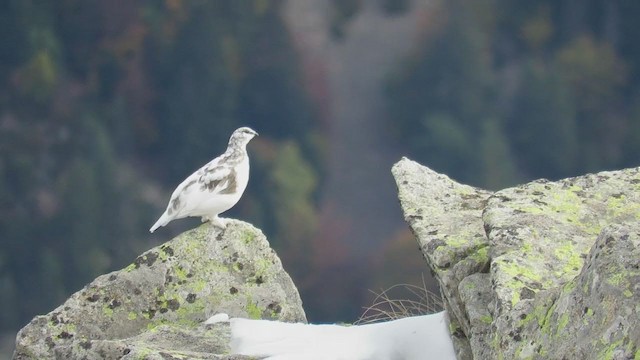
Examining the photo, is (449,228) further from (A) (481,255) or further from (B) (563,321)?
(B) (563,321)

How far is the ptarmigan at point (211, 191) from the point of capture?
9.52m

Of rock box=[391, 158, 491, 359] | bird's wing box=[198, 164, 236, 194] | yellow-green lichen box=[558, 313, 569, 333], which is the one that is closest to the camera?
yellow-green lichen box=[558, 313, 569, 333]

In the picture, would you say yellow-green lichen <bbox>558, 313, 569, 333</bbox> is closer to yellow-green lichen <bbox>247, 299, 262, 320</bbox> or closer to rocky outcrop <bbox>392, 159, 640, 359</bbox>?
rocky outcrop <bbox>392, 159, 640, 359</bbox>

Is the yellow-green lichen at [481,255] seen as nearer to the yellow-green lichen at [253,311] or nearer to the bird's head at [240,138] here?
the yellow-green lichen at [253,311]

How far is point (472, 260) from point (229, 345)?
1619 mm

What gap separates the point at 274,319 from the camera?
884 cm

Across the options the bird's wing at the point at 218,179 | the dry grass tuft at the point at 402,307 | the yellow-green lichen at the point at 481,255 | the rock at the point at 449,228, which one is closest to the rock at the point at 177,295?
the bird's wing at the point at 218,179

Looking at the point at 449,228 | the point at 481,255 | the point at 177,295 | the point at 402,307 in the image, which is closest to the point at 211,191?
the point at 177,295

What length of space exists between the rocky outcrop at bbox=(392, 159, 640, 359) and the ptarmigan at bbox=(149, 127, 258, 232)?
137 cm

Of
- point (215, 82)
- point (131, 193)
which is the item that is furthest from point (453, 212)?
point (215, 82)

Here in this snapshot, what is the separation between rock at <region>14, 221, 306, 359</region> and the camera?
880cm

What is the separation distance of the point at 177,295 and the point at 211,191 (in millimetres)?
1026

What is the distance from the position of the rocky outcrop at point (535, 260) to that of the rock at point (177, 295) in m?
1.14

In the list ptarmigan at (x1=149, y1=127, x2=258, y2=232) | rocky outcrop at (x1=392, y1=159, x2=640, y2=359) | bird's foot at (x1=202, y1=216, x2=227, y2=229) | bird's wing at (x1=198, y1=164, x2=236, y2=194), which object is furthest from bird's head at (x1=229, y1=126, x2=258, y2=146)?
rocky outcrop at (x1=392, y1=159, x2=640, y2=359)
